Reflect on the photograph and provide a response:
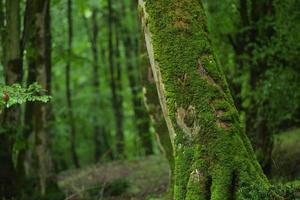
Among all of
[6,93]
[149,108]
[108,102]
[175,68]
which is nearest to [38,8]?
[149,108]

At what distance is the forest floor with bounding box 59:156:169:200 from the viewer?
12.5m

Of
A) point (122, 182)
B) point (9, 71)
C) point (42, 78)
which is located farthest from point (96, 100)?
point (9, 71)

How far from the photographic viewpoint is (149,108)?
9.70 meters

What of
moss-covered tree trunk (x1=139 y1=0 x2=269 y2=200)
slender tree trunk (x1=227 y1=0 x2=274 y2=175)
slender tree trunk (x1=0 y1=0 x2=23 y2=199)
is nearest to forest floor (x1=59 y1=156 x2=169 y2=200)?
slender tree trunk (x1=0 y1=0 x2=23 y2=199)

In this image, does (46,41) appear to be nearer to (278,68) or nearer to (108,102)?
(278,68)

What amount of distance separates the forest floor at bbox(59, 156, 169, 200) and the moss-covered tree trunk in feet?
13.8

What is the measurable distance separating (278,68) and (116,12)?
54.4ft

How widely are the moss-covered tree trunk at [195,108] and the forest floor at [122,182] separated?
166 inches

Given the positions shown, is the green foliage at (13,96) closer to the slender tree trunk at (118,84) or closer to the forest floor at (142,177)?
the forest floor at (142,177)

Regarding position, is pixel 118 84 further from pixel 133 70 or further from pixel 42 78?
pixel 42 78

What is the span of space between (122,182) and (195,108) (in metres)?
7.48

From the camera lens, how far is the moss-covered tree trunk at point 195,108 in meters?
5.76

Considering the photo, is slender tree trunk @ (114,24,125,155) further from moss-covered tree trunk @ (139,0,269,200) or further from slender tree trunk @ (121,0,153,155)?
moss-covered tree trunk @ (139,0,269,200)

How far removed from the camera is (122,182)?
43.0 feet
